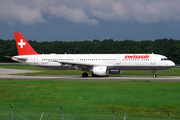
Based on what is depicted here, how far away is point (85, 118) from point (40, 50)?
140334mm

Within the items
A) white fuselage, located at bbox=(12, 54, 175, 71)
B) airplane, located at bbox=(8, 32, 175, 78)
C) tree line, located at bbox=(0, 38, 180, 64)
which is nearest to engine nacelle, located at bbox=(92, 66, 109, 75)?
airplane, located at bbox=(8, 32, 175, 78)

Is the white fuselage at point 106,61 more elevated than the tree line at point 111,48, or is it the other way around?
the tree line at point 111,48

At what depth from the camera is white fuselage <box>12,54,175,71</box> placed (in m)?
41.4

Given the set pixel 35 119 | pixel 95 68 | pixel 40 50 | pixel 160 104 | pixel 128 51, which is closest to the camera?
pixel 35 119

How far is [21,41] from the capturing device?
47.7 m

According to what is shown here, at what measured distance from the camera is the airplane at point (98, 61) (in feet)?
136

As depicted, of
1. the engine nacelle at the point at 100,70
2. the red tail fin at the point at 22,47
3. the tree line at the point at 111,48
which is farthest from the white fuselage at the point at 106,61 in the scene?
the tree line at the point at 111,48

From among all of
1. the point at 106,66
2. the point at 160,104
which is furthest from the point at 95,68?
the point at 160,104

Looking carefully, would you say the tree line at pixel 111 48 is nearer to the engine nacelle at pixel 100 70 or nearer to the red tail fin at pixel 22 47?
the engine nacelle at pixel 100 70

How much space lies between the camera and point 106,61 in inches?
1695

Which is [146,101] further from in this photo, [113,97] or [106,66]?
[106,66]

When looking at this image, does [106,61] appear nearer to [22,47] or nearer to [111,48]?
[22,47]

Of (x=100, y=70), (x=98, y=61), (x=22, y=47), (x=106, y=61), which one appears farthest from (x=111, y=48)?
(x=100, y=70)

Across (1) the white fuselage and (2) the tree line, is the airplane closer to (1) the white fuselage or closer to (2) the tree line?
(1) the white fuselage
